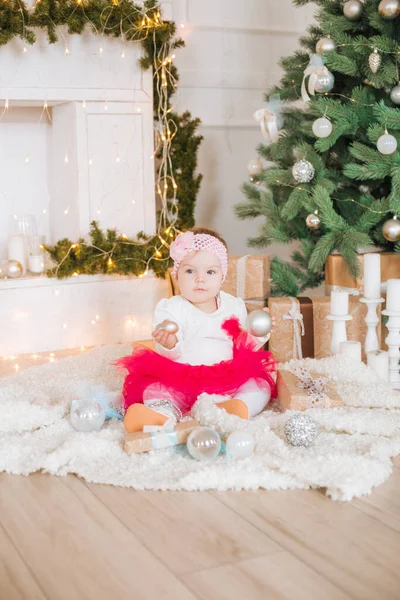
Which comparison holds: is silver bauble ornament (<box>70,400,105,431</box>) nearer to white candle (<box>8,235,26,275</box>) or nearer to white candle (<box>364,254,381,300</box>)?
white candle (<box>364,254,381,300</box>)

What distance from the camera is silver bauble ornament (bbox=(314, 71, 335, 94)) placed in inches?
102

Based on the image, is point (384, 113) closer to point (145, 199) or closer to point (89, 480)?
point (145, 199)

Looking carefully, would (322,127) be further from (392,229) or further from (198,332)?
(198,332)

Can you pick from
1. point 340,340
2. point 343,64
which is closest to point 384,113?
point 343,64

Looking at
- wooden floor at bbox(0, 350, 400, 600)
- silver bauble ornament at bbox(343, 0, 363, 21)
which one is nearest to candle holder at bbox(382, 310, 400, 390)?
wooden floor at bbox(0, 350, 400, 600)

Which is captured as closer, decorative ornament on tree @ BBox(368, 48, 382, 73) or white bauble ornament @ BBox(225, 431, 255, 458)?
white bauble ornament @ BBox(225, 431, 255, 458)

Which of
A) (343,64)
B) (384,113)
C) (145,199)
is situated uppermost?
(343,64)

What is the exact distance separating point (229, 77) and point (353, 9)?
42.1 inches

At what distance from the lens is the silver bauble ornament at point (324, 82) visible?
260 centimetres

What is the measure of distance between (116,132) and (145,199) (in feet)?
0.95

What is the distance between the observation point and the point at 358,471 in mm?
1601

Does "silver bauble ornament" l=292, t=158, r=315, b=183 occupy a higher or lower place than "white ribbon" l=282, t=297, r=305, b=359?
higher

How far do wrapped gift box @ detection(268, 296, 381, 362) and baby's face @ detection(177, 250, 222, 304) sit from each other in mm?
412

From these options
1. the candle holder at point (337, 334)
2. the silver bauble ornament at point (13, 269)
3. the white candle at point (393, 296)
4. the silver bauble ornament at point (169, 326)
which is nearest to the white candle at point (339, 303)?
the candle holder at point (337, 334)
